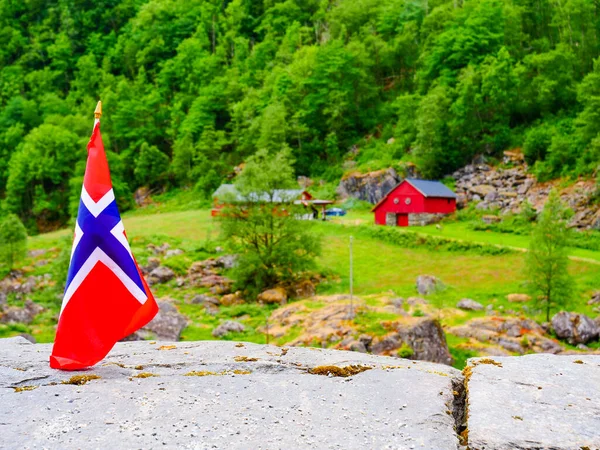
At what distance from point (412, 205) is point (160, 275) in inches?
1100

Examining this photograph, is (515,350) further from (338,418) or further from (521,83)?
(521,83)

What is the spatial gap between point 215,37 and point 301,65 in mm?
42399

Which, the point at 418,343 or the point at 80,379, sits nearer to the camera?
the point at 80,379

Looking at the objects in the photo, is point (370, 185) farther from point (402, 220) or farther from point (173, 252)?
point (173, 252)

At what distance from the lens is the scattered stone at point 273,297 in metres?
35.2

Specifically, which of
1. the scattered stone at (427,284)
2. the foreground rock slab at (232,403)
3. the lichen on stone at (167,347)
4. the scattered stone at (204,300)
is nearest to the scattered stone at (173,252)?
the scattered stone at (204,300)

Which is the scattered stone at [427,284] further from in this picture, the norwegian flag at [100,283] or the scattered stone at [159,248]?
the norwegian flag at [100,283]

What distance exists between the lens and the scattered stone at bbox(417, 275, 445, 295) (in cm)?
3472

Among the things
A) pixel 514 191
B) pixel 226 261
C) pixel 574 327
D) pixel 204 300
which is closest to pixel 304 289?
pixel 204 300

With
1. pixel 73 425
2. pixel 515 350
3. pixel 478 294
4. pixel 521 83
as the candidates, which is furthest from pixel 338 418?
pixel 521 83

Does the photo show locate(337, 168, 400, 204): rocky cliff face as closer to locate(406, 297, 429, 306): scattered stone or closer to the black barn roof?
the black barn roof

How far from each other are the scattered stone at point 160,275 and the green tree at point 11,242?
42.5ft

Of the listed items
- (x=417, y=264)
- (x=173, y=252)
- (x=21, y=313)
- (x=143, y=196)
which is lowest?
(x=21, y=313)

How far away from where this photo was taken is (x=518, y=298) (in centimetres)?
3306
